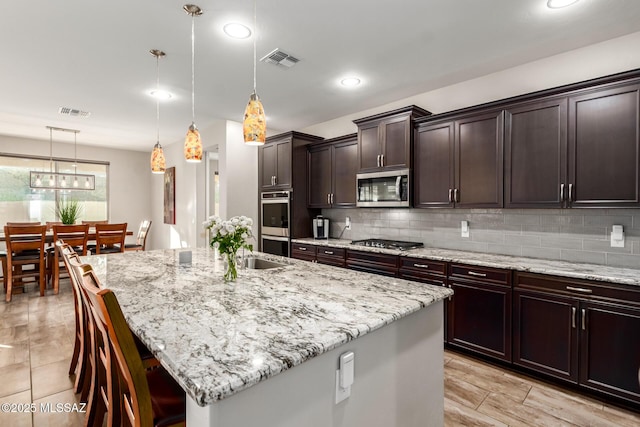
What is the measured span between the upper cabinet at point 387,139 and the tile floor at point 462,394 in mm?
2120

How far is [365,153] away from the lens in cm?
396

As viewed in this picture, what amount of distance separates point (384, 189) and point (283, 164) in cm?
175

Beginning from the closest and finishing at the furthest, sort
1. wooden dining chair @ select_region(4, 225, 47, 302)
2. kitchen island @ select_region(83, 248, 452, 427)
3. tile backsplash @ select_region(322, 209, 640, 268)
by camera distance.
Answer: kitchen island @ select_region(83, 248, 452, 427) < tile backsplash @ select_region(322, 209, 640, 268) < wooden dining chair @ select_region(4, 225, 47, 302)

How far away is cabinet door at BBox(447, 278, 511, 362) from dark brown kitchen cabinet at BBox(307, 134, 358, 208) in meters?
1.83

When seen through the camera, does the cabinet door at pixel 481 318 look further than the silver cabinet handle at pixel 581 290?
Yes


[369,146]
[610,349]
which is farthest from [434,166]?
[610,349]

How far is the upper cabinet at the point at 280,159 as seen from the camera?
4.70 m

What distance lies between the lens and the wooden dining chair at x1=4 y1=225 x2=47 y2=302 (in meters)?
4.50

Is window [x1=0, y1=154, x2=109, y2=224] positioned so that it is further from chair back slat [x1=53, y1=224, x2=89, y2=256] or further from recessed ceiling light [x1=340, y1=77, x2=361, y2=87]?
recessed ceiling light [x1=340, y1=77, x2=361, y2=87]

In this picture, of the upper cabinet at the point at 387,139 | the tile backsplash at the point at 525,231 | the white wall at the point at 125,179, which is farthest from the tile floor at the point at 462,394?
the white wall at the point at 125,179

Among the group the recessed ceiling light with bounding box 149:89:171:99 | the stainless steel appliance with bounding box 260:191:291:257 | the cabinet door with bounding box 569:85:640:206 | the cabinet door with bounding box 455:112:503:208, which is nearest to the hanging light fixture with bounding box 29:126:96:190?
the recessed ceiling light with bounding box 149:89:171:99

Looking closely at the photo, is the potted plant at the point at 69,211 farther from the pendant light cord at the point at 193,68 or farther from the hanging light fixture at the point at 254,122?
the hanging light fixture at the point at 254,122

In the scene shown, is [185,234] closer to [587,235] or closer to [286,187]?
[286,187]

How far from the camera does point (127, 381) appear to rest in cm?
116
